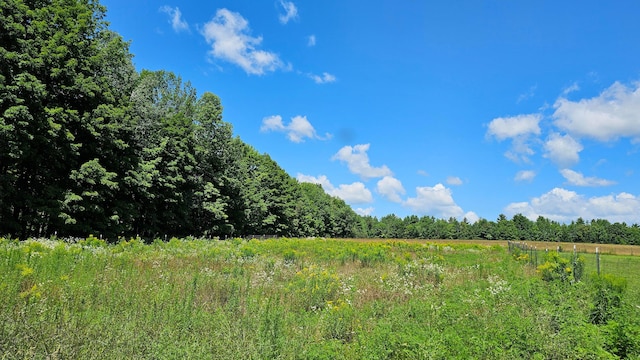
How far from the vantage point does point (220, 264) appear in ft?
39.9

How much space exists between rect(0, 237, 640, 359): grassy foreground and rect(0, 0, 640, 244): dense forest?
1189 centimetres

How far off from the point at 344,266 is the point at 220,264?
5149mm

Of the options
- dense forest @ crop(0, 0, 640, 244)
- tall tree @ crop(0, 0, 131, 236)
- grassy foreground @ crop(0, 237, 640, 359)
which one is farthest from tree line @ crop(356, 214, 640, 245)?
grassy foreground @ crop(0, 237, 640, 359)

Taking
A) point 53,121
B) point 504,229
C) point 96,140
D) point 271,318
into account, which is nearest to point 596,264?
point 271,318

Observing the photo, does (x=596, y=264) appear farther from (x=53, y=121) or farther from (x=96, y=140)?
(x=53, y=121)

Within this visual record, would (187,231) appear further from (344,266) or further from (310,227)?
(310,227)

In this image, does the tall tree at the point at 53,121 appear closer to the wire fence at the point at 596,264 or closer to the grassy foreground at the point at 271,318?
the grassy foreground at the point at 271,318

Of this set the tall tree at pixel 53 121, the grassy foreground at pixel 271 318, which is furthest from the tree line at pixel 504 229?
the grassy foreground at pixel 271 318

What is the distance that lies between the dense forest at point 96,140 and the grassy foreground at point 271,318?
1189cm

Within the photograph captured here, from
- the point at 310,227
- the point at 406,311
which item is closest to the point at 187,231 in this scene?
the point at 406,311

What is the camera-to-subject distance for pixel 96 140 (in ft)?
72.1

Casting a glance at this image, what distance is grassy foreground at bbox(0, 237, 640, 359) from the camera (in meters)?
4.56

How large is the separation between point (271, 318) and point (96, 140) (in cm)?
2111

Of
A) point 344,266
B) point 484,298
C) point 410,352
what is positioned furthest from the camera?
point 344,266
